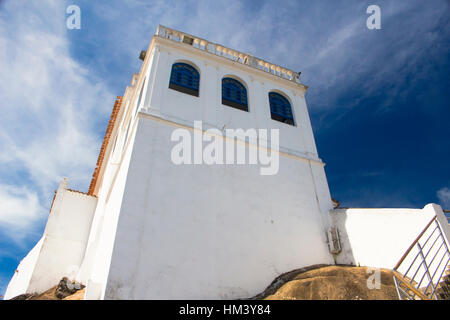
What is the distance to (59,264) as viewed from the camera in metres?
11.3

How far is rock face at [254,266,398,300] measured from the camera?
6383 mm

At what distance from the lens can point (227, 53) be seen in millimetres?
13859

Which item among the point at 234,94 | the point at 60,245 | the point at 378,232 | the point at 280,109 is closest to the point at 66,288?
the point at 60,245

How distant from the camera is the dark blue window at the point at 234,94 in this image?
11914mm

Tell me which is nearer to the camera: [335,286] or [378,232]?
[335,286]

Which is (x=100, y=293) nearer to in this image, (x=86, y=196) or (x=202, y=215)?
(x=202, y=215)

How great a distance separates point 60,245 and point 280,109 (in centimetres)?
1004

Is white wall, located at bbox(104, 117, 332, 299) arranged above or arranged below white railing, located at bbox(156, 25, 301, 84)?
below

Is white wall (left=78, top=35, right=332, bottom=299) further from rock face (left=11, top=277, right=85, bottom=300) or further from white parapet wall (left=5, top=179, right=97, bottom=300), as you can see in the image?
white parapet wall (left=5, top=179, right=97, bottom=300)

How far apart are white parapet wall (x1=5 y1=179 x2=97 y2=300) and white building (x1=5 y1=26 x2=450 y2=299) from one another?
1.5 inches

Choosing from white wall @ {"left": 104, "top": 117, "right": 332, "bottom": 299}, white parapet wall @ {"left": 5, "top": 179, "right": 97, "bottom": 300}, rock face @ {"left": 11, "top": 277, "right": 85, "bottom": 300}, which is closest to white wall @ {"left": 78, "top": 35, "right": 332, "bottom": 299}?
white wall @ {"left": 104, "top": 117, "right": 332, "bottom": 299}

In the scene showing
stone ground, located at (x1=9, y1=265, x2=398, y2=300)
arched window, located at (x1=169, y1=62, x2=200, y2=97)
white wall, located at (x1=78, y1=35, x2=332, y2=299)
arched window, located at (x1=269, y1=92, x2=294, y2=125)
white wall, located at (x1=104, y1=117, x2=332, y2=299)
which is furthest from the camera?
arched window, located at (x1=269, y1=92, x2=294, y2=125)

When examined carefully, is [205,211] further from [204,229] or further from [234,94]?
[234,94]
